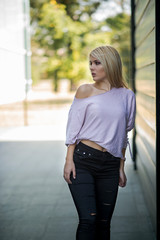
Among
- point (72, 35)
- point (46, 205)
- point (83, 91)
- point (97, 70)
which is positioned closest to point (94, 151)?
point (83, 91)

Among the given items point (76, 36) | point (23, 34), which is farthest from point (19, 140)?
point (76, 36)

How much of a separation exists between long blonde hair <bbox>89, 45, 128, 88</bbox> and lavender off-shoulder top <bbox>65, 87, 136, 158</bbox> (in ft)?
0.28

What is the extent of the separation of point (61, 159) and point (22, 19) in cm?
530

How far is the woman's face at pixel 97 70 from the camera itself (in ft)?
7.38

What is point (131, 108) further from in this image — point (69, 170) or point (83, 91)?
point (69, 170)

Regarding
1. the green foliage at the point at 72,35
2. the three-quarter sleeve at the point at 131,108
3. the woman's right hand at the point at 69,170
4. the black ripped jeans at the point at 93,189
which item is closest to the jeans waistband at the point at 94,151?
the black ripped jeans at the point at 93,189

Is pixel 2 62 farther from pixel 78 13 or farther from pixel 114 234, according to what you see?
pixel 78 13

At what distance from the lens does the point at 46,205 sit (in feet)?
14.5

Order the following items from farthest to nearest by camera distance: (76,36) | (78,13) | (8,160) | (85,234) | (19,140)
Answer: (78,13) → (76,36) → (19,140) → (8,160) → (85,234)

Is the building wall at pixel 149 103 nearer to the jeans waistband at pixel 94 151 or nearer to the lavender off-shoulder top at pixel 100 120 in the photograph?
the lavender off-shoulder top at pixel 100 120

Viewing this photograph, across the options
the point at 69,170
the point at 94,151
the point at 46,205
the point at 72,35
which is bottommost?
the point at 46,205

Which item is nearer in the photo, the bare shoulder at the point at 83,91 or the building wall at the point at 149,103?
the bare shoulder at the point at 83,91

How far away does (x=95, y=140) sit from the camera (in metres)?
2.24

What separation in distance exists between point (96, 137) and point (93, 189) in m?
0.30
